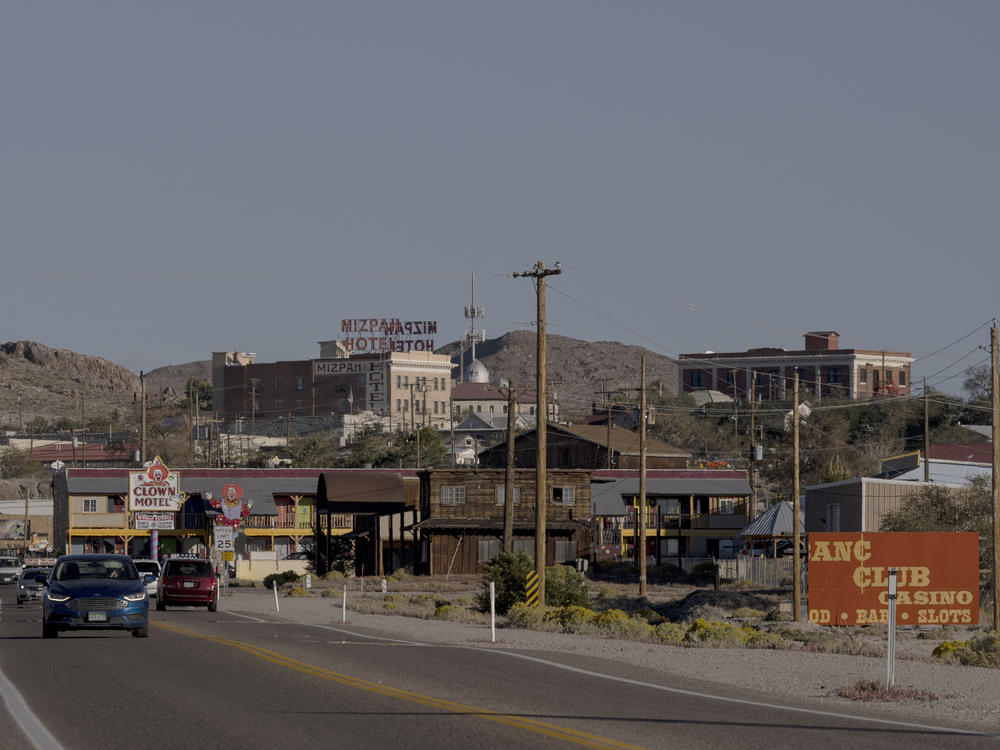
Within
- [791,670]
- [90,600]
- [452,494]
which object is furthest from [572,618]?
[452,494]

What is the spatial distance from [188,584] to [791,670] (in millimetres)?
23767

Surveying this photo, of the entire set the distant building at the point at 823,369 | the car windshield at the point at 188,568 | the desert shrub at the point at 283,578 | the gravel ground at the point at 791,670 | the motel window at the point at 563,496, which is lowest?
the desert shrub at the point at 283,578

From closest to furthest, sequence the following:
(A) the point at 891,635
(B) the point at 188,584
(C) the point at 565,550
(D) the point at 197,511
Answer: (A) the point at 891,635 → (B) the point at 188,584 → (C) the point at 565,550 → (D) the point at 197,511

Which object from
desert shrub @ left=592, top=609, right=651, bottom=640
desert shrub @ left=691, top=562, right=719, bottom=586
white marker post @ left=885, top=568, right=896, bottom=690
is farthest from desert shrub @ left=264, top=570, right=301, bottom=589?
white marker post @ left=885, top=568, right=896, bottom=690

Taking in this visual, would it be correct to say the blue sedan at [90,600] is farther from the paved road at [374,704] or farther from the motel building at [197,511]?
the motel building at [197,511]

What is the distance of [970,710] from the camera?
1728 cm

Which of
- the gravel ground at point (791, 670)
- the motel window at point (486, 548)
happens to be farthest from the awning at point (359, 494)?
the gravel ground at point (791, 670)

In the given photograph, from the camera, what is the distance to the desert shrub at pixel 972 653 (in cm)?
2658

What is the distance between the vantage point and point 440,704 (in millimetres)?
16672

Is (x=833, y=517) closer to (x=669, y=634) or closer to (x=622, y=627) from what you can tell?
(x=622, y=627)

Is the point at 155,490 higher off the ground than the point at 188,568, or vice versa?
the point at 155,490

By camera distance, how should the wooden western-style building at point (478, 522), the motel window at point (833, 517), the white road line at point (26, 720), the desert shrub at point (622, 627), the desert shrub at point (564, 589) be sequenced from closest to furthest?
the white road line at point (26, 720), the desert shrub at point (622, 627), the desert shrub at point (564, 589), the motel window at point (833, 517), the wooden western-style building at point (478, 522)

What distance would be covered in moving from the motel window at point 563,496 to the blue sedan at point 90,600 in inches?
2088

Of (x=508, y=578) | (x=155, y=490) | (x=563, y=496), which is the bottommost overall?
(x=508, y=578)
